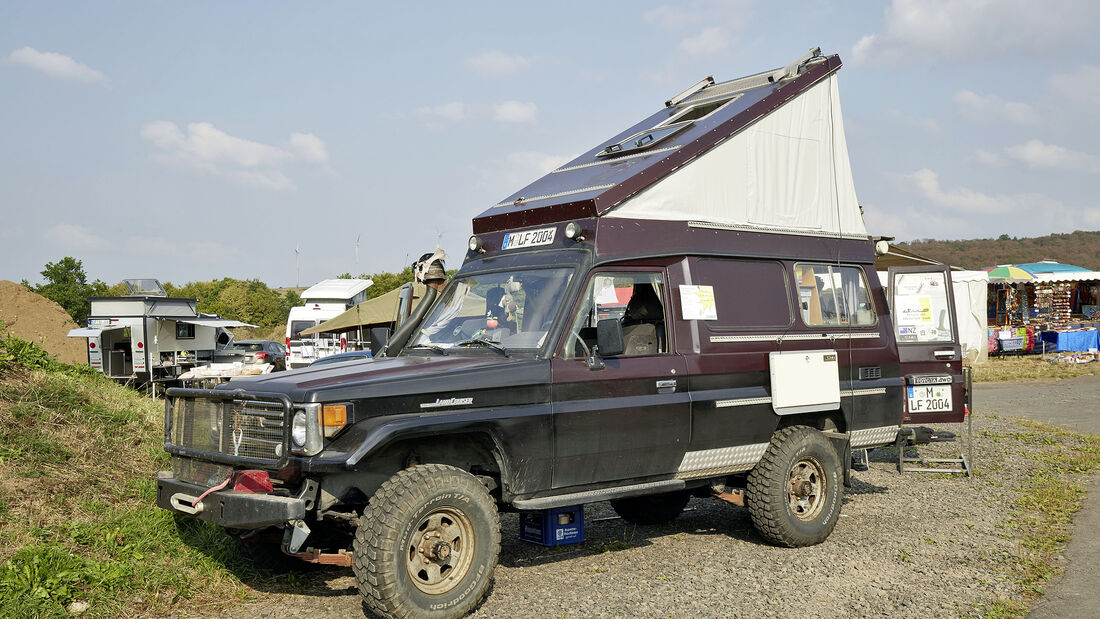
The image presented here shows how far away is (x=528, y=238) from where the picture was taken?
661 centimetres

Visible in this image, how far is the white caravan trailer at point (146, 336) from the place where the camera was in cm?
2084

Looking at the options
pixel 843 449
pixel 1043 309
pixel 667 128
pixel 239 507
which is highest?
pixel 667 128

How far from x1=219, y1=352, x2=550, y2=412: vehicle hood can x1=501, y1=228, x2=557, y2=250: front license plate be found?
41.3 inches

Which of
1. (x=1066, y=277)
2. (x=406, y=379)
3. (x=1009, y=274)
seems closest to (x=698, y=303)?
(x=406, y=379)

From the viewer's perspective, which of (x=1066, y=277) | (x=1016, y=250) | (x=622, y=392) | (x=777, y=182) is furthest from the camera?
(x=1016, y=250)

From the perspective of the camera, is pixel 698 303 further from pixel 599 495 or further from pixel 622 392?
pixel 599 495

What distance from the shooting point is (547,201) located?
675 centimetres

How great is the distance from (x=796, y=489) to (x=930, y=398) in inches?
110

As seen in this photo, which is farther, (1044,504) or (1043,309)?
(1043,309)

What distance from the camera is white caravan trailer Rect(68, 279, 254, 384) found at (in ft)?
68.4

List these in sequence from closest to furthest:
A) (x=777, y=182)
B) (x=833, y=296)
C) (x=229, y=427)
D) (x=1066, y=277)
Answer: (x=229, y=427), (x=777, y=182), (x=833, y=296), (x=1066, y=277)

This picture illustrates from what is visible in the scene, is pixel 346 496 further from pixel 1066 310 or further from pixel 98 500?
pixel 1066 310

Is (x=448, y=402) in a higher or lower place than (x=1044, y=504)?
higher

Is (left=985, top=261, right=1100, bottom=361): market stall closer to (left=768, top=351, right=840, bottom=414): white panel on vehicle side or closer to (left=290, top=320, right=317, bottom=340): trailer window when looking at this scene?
(left=768, top=351, right=840, bottom=414): white panel on vehicle side
